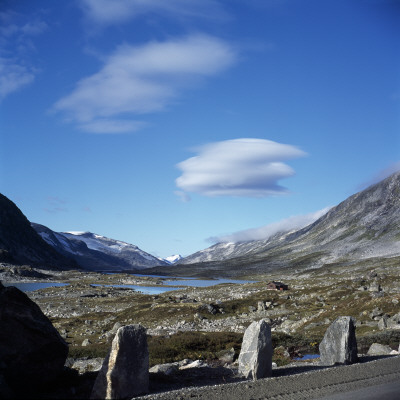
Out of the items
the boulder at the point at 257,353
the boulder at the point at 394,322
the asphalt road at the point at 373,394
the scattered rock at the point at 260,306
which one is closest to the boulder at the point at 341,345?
the asphalt road at the point at 373,394

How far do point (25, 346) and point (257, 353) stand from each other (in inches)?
441

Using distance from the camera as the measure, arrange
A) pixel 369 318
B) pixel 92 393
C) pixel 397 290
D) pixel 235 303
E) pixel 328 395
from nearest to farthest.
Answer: pixel 92 393 < pixel 328 395 < pixel 369 318 < pixel 397 290 < pixel 235 303

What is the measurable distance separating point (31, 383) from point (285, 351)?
20237 mm

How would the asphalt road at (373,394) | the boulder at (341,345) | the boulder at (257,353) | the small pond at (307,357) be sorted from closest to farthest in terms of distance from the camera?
the asphalt road at (373,394)
the boulder at (257,353)
the boulder at (341,345)
the small pond at (307,357)

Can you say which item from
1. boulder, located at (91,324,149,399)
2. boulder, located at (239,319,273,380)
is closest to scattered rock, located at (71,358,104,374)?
boulder, located at (91,324,149,399)

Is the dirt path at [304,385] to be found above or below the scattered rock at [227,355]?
above

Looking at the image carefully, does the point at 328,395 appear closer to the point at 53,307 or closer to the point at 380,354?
the point at 380,354

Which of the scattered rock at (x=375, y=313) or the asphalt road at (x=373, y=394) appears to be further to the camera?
the scattered rock at (x=375, y=313)

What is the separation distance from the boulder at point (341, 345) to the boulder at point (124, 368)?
12.7 metres

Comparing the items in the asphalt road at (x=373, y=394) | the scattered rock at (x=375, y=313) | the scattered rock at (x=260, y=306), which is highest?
the asphalt road at (x=373, y=394)

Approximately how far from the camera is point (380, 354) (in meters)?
28.7

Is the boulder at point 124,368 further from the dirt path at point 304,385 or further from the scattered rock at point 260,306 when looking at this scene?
the scattered rock at point 260,306

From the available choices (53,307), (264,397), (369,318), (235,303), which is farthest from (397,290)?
(53,307)

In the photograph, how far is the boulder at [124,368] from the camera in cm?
1742
